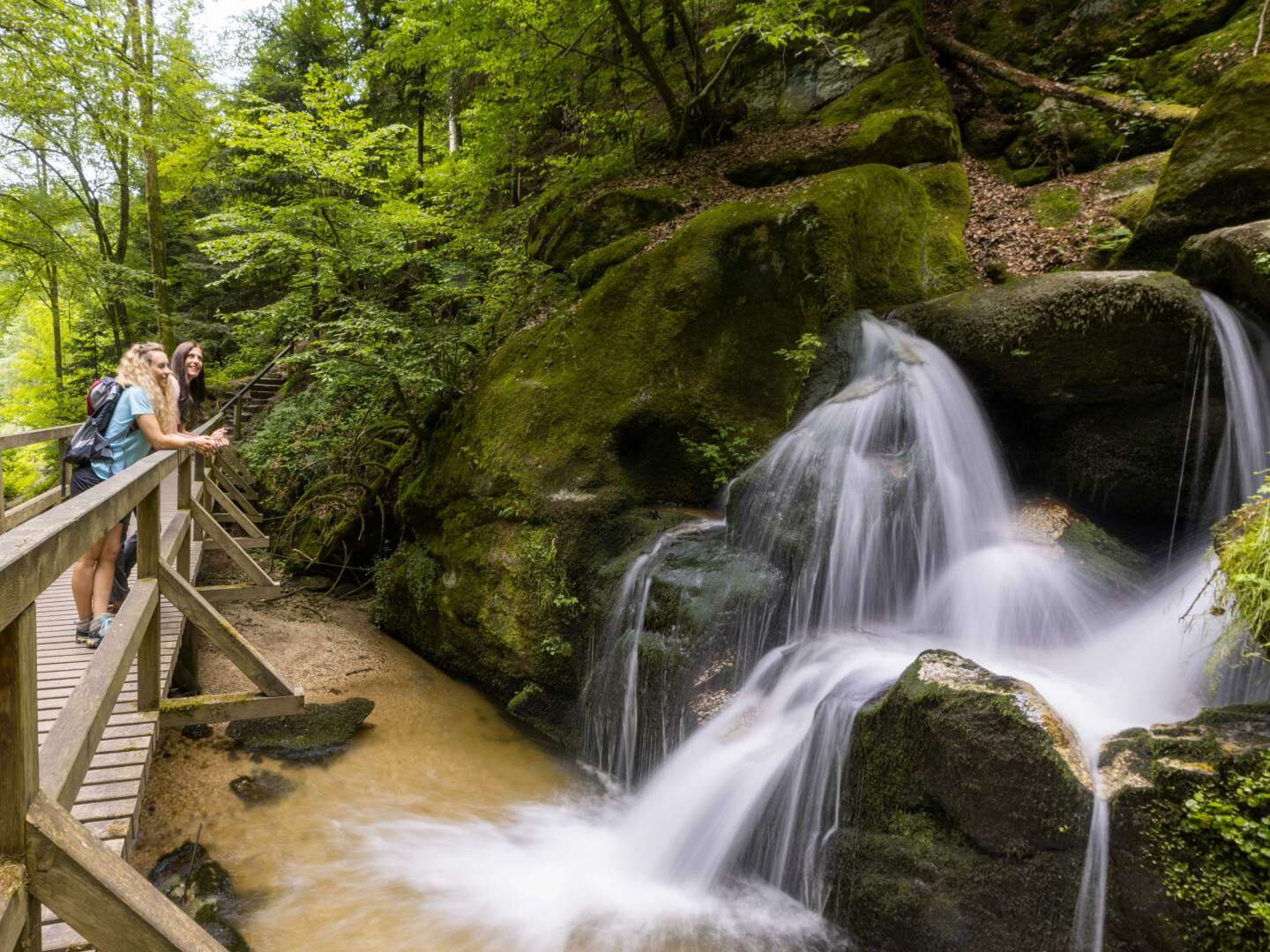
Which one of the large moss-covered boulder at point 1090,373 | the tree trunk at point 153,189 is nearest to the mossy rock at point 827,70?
the large moss-covered boulder at point 1090,373

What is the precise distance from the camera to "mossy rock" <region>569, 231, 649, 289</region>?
25.4ft

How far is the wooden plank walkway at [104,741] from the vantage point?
255 centimetres

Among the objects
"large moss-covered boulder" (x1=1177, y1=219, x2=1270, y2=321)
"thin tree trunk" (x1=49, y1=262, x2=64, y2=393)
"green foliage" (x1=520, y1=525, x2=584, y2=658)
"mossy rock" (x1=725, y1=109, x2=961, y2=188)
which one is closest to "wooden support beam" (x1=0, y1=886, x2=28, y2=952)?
"green foliage" (x1=520, y1=525, x2=584, y2=658)

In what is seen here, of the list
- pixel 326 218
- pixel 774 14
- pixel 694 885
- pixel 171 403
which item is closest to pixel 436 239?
pixel 326 218

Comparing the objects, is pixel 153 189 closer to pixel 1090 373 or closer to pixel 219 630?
pixel 219 630

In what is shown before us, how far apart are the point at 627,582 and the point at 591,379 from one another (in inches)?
86.9

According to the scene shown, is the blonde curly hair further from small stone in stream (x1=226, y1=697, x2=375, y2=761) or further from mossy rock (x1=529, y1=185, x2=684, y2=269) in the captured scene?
mossy rock (x1=529, y1=185, x2=684, y2=269)

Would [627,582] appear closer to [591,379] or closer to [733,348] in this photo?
[591,379]

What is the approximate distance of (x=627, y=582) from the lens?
5.73 meters

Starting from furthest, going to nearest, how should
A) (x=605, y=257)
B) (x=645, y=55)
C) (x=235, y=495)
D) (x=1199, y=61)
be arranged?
(x=235, y=495) < (x=645, y=55) < (x=1199, y=61) < (x=605, y=257)

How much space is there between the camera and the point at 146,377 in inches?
166

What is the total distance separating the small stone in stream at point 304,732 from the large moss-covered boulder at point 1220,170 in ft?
27.2

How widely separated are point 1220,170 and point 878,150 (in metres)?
3.60

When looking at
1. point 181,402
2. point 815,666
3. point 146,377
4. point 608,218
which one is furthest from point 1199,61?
point 181,402
